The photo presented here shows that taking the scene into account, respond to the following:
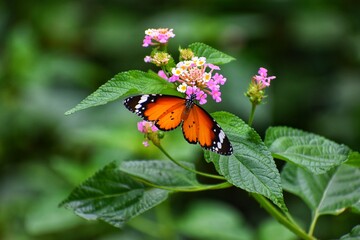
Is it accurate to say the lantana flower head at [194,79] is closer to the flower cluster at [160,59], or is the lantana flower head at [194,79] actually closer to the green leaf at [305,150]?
the flower cluster at [160,59]

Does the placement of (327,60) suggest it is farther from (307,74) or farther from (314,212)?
(314,212)

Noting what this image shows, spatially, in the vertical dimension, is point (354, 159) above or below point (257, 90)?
below

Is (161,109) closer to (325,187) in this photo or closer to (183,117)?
(183,117)

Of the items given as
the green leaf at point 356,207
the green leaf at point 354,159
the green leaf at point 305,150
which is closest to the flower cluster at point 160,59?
the green leaf at point 305,150

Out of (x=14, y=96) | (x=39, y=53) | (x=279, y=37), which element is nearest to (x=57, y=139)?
(x=14, y=96)

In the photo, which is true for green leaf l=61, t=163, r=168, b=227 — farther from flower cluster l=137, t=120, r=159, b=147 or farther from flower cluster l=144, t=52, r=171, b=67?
flower cluster l=144, t=52, r=171, b=67

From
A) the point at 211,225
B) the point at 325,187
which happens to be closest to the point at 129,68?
the point at 211,225

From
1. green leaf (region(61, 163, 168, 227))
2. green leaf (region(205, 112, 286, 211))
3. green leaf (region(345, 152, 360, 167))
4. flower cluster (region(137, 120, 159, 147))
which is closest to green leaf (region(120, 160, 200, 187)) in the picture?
green leaf (region(61, 163, 168, 227))
